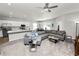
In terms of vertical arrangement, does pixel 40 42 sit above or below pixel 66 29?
below

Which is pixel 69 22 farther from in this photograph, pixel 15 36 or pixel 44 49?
pixel 15 36

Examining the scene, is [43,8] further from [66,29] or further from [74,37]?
[74,37]

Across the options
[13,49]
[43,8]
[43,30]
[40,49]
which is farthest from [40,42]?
[43,8]

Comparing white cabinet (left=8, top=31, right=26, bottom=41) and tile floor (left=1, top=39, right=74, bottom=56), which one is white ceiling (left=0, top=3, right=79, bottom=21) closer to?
white cabinet (left=8, top=31, right=26, bottom=41)

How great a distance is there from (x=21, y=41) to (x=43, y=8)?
76cm

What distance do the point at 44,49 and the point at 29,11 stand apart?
0.79 m

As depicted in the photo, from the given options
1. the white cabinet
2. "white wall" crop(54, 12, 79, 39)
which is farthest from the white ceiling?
the white cabinet

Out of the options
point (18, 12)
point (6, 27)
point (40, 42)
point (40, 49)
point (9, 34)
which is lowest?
point (40, 49)

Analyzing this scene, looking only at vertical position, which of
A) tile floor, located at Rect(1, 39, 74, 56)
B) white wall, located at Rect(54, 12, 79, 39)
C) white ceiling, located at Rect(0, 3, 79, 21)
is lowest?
tile floor, located at Rect(1, 39, 74, 56)

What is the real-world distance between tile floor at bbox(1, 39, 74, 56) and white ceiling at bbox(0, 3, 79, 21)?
49 cm

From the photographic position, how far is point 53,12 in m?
1.83

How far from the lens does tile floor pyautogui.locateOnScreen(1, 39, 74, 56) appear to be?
1.78 metres

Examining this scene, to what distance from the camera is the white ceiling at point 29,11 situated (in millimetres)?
1739

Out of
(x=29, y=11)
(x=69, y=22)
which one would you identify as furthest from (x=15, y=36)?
(x=69, y=22)
